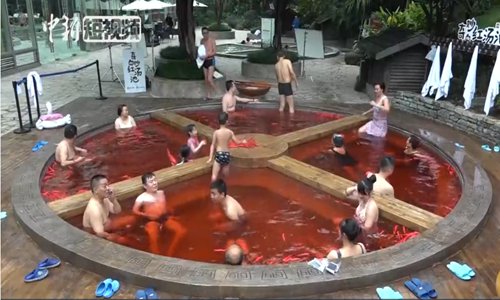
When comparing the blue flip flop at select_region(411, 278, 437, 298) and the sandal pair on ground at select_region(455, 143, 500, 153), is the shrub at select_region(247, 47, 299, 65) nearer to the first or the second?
the sandal pair on ground at select_region(455, 143, 500, 153)

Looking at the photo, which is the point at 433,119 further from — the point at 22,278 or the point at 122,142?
the point at 22,278

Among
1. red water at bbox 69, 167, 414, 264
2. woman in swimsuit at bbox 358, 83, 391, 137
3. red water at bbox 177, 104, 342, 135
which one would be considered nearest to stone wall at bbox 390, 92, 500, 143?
woman in swimsuit at bbox 358, 83, 391, 137

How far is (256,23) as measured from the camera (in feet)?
127

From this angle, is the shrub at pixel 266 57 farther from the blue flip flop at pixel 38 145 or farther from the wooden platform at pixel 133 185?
the blue flip flop at pixel 38 145

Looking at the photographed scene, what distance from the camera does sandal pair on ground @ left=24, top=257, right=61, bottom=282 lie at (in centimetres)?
462

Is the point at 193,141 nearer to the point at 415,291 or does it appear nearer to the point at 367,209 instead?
the point at 367,209

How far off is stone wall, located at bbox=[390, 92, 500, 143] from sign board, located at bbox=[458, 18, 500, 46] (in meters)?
1.48

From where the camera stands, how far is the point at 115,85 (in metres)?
14.7

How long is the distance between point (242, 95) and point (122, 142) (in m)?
4.26

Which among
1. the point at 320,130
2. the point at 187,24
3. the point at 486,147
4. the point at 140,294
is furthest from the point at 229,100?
the point at 140,294

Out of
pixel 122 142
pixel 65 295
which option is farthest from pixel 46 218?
pixel 122 142

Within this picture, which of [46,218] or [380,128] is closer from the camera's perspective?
[46,218]

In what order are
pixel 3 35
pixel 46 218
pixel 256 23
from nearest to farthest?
pixel 46 218
pixel 3 35
pixel 256 23

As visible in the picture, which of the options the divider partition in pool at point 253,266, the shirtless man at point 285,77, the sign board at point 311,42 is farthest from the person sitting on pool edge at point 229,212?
the sign board at point 311,42
